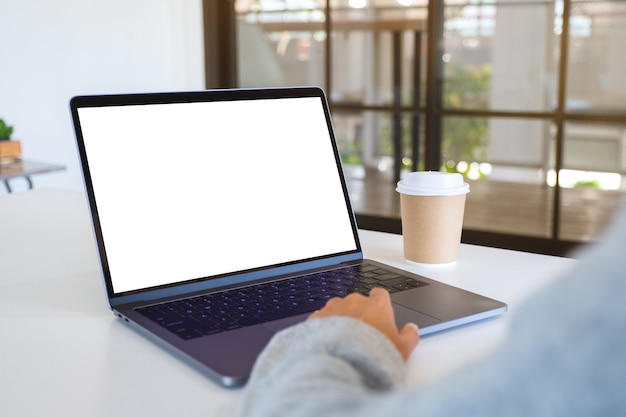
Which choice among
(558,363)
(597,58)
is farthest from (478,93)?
(558,363)

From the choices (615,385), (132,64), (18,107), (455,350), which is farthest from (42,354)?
(132,64)

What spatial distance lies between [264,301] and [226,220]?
0.14m

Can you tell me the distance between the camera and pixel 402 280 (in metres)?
0.84

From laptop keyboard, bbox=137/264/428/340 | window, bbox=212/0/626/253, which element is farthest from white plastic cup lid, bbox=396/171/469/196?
window, bbox=212/0/626/253

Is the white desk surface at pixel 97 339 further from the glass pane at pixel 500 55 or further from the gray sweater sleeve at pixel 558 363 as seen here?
the glass pane at pixel 500 55

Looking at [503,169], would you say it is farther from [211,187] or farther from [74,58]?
[211,187]

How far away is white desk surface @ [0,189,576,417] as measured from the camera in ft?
1.85

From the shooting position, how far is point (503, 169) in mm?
2883

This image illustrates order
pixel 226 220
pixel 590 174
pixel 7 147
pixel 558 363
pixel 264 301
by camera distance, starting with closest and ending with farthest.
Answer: pixel 558 363 → pixel 264 301 → pixel 226 220 → pixel 7 147 → pixel 590 174

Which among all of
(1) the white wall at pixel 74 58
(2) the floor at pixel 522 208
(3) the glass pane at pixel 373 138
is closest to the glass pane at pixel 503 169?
(2) the floor at pixel 522 208

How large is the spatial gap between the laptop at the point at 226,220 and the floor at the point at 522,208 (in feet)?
6.30

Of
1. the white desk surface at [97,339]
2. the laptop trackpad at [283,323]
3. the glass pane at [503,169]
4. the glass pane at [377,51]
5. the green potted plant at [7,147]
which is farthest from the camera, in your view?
the glass pane at [377,51]

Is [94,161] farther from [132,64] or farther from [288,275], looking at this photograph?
Answer: [132,64]

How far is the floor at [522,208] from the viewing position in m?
2.69
